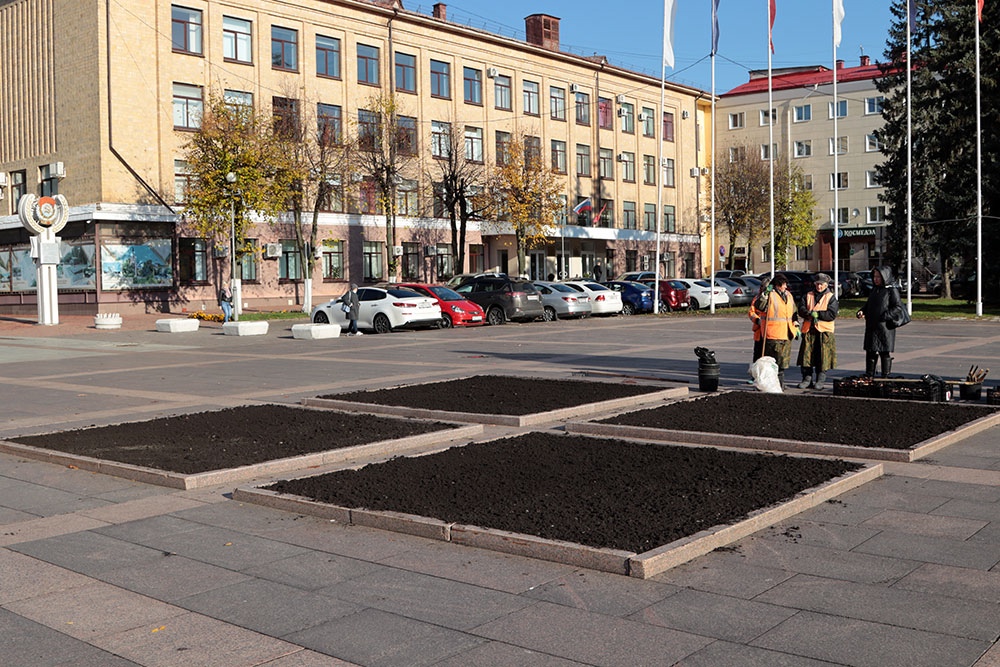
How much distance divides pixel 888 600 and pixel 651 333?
23989 mm

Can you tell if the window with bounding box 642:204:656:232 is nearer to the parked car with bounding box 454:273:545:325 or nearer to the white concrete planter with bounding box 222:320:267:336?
the parked car with bounding box 454:273:545:325

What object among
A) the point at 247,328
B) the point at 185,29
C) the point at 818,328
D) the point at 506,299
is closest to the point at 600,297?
the point at 506,299

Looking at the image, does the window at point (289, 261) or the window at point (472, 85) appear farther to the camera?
the window at point (472, 85)

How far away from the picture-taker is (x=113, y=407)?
567 inches

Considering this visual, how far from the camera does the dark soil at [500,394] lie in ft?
41.3

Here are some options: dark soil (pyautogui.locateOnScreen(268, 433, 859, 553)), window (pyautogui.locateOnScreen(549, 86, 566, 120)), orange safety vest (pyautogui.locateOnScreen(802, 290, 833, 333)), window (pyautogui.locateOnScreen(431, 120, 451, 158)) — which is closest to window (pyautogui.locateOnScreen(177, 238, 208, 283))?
window (pyautogui.locateOnScreen(431, 120, 451, 158))

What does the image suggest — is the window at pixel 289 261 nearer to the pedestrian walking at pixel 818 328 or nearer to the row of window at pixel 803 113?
the pedestrian walking at pixel 818 328

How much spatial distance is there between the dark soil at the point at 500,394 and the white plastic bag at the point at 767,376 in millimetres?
1337

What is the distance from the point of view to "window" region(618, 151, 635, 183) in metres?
68.6

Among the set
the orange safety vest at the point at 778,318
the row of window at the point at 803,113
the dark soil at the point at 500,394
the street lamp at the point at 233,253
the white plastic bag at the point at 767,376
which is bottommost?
the dark soil at the point at 500,394

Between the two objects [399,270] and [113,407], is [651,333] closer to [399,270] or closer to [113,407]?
[113,407]

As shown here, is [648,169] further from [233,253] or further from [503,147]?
[233,253]

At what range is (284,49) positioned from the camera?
48750mm

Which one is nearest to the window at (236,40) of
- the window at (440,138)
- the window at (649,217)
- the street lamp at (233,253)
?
the street lamp at (233,253)
